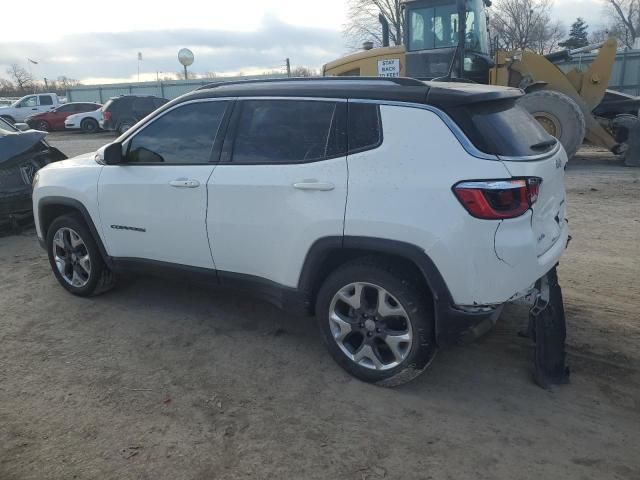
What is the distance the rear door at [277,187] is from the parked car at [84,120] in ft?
84.6

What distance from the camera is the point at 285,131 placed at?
3.64m

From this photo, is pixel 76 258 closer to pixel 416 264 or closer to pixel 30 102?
pixel 416 264

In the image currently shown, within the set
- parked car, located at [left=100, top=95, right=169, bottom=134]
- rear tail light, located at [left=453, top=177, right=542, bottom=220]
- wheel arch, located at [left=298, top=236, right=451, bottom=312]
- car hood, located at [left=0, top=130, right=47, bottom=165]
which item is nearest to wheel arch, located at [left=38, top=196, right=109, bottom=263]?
wheel arch, located at [left=298, top=236, right=451, bottom=312]

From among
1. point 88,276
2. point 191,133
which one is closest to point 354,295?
point 191,133

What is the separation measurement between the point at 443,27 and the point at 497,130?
8.38 m

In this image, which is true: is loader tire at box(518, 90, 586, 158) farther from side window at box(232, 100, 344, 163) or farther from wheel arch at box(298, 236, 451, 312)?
wheel arch at box(298, 236, 451, 312)

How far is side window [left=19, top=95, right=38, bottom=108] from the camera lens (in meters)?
29.2

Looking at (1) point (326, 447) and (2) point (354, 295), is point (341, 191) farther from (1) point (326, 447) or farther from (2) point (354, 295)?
(1) point (326, 447)

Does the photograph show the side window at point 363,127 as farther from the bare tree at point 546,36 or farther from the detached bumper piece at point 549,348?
the bare tree at point 546,36

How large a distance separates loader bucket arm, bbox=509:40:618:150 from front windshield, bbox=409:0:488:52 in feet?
3.85

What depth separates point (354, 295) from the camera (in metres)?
3.39

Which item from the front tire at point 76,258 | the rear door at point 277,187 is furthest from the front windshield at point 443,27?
the front tire at point 76,258

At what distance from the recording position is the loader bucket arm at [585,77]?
11242mm

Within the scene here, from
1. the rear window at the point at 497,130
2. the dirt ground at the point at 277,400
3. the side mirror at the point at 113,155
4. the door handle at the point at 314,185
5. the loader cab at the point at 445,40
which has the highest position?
the loader cab at the point at 445,40
